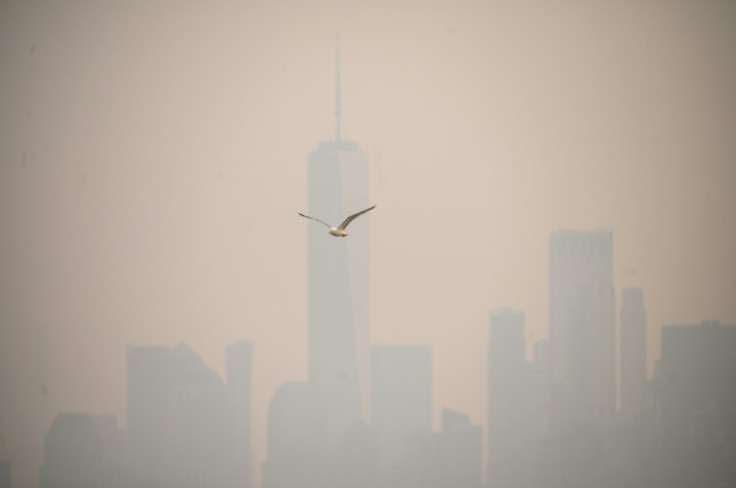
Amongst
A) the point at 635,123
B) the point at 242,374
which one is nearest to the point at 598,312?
the point at 635,123

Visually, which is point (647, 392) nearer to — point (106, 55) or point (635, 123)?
point (635, 123)

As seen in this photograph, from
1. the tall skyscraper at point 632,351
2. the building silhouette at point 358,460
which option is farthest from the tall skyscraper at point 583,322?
the building silhouette at point 358,460

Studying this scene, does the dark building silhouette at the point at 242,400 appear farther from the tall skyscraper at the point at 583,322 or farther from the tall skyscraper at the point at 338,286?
the tall skyscraper at the point at 583,322

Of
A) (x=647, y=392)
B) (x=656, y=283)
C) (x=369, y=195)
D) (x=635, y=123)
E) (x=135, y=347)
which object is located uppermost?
(x=635, y=123)

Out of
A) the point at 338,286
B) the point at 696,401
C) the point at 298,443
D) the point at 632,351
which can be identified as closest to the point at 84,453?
the point at 298,443

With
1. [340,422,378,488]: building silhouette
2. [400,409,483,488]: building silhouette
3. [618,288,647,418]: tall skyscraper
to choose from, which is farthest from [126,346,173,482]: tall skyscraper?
[618,288,647,418]: tall skyscraper

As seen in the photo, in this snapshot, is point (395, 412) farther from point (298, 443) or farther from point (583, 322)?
point (583, 322)
